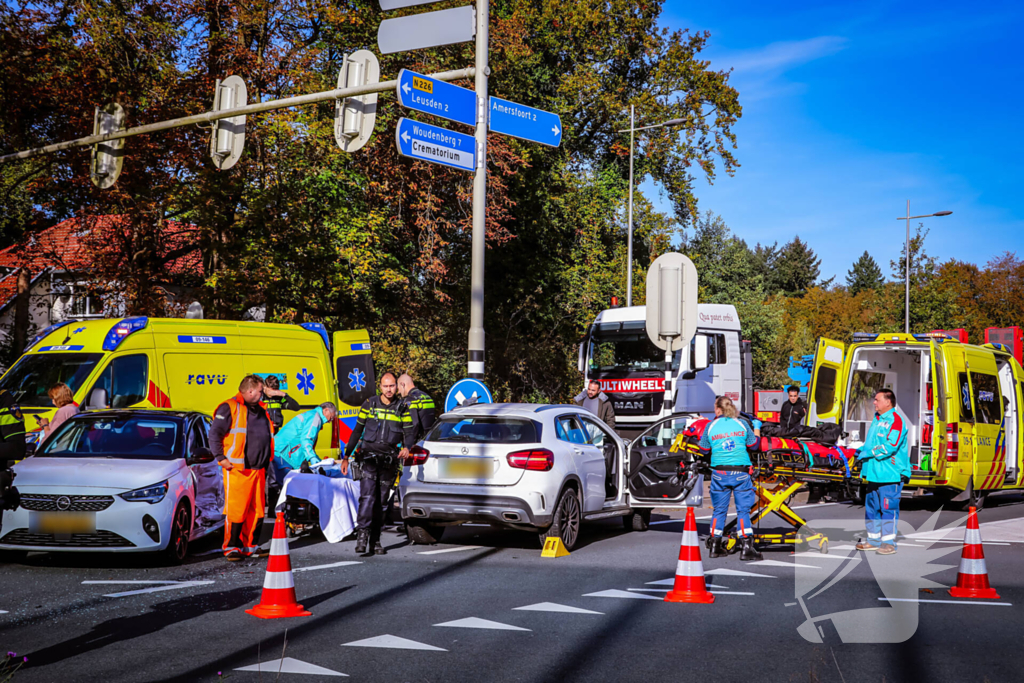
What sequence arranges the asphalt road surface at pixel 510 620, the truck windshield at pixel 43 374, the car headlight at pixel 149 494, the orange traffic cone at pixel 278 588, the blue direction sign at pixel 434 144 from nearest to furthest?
the asphalt road surface at pixel 510 620 < the orange traffic cone at pixel 278 588 < the car headlight at pixel 149 494 < the blue direction sign at pixel 434 144 < the truck windshield at pixel 43 374

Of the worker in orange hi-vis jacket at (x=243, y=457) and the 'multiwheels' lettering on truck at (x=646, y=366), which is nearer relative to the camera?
the worker in orange hi-vis jacket at (x=243, y=457)

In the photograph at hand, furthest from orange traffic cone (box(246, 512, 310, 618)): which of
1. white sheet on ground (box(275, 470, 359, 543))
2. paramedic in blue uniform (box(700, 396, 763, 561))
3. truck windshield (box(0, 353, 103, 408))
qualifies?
truck windshield (box(0, 353, 103, 408))

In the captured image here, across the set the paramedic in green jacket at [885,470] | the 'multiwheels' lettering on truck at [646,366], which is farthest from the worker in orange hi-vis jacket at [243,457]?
the 'multiwheels' lettering on truck at [646,366]

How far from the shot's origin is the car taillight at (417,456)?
34.6ft

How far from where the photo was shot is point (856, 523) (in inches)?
483

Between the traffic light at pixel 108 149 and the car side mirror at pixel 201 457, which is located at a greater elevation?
the traffic light at pixel 108 149

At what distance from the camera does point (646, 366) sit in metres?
21.4

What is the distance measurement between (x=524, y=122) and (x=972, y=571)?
297 inches

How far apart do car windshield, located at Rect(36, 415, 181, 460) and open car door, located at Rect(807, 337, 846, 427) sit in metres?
10.1

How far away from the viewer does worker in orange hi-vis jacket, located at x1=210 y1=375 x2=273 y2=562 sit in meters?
9.56

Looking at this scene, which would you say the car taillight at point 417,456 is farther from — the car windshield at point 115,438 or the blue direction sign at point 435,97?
the blue direction sign at point 435,97

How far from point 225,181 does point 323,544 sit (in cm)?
1112

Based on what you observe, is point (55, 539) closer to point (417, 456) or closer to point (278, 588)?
point (278, 588)

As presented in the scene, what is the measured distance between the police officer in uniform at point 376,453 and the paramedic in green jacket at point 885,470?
469 cm
